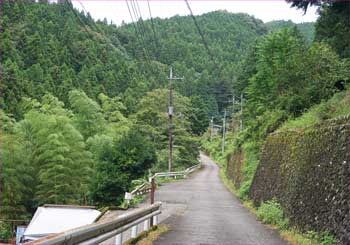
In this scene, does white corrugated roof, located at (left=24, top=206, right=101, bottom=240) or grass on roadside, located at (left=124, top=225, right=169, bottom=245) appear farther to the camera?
white corrugated roof, located at (left=24, top=206, right=101, bottom=240)

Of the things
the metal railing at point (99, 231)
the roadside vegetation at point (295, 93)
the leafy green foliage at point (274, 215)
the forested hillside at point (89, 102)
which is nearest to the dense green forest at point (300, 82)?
the roadside vegetation at point (295, 93)

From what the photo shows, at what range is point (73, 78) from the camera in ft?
209

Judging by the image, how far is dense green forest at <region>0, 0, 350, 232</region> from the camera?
71.6ft

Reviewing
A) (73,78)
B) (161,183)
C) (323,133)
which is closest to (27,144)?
(161,183)

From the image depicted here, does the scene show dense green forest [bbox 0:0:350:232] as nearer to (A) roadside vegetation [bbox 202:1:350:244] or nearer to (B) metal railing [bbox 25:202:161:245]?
(A) roadside vegetation [bbox 202:1:350:244]

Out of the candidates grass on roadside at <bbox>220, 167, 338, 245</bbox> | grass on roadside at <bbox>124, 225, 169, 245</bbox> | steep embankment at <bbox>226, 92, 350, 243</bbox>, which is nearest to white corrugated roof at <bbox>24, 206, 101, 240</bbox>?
grass on roadside at <bbox>124, 225, 169, 245</bbox>

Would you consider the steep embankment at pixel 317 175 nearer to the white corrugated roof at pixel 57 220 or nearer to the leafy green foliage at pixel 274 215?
the leafy green foliage at pixel 274 215

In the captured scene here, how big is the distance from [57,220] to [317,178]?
444 inches

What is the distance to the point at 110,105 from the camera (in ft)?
162

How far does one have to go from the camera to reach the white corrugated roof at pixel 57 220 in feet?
55.9

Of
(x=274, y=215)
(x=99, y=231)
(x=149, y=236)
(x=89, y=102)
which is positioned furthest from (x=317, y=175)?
(x=89, y=102)

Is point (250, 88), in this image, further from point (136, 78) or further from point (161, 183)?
point (136, 78)

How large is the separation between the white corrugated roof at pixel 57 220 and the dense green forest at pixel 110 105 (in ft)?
21.6

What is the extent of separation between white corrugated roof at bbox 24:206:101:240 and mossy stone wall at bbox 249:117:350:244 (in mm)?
7272
